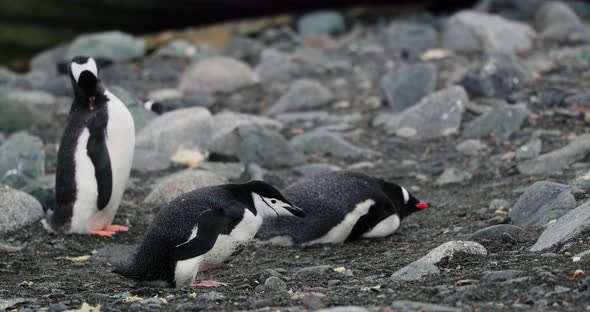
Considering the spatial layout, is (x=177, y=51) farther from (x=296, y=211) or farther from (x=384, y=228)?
(x=296, y=211)

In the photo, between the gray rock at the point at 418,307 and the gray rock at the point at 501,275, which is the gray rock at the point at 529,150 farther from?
the gray rock at the point at 418,307

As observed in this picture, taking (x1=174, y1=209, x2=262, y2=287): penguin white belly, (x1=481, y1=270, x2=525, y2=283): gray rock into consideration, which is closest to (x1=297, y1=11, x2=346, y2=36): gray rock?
(x1=174, y1=209, x2=262, y2=287): penguin white belly

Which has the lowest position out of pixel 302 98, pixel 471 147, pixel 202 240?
pixel 471 147

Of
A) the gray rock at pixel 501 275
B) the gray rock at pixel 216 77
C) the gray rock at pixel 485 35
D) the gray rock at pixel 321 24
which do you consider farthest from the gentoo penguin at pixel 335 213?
the gray rock at pixel 321 24

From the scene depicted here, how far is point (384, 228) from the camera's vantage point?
5.46 meters

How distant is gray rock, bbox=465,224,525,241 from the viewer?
4.77 m

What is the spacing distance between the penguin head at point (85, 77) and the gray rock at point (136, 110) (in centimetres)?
201

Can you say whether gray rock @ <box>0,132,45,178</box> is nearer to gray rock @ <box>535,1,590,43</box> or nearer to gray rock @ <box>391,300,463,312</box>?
gray rock @ <box>391,300,463,312</box>

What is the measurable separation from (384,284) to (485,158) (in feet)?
10.6

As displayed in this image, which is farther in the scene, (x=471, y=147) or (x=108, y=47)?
(x=108, y=47)

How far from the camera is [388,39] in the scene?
11250 mm

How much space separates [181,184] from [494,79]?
3.50 m

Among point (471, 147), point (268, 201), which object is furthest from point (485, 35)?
point (268, 201)

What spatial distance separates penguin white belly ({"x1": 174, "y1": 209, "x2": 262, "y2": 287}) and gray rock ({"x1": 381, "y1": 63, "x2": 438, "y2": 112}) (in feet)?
13.5
